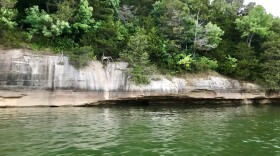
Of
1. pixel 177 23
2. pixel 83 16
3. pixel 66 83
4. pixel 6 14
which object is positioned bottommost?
pixel 66 83

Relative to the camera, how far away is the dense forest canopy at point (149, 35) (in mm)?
31141

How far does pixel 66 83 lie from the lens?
98.4ft

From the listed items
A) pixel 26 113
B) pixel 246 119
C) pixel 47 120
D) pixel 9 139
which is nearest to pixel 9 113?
pixel 26 113

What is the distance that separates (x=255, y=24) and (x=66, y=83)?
91.5 feet

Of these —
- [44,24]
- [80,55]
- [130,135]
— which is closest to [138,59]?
[80,55]

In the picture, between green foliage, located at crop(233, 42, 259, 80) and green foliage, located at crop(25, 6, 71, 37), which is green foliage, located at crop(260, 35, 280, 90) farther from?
green foliage, located at crop(25, 6, 71, 37)

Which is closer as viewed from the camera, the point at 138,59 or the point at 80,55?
the point at 80,55

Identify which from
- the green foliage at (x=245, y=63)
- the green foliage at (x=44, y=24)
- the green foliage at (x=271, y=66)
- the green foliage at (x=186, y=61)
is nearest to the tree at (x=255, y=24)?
the green foliage at (x=245, y=63)

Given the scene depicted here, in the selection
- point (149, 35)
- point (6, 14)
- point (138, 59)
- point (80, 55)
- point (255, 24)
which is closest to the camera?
point (6, 14)

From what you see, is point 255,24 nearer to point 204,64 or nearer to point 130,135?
point 204,64

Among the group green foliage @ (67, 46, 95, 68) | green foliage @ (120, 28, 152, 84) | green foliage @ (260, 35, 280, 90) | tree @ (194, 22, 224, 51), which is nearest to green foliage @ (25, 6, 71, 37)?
green foliage @ (67, 46, 95, 68)

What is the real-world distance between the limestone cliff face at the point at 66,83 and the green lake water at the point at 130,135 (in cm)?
416

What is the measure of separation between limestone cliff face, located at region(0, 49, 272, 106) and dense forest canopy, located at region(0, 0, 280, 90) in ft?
3.79

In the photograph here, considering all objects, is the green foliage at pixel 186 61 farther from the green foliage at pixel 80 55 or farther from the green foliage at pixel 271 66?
the green foliage at pixel 80 55
